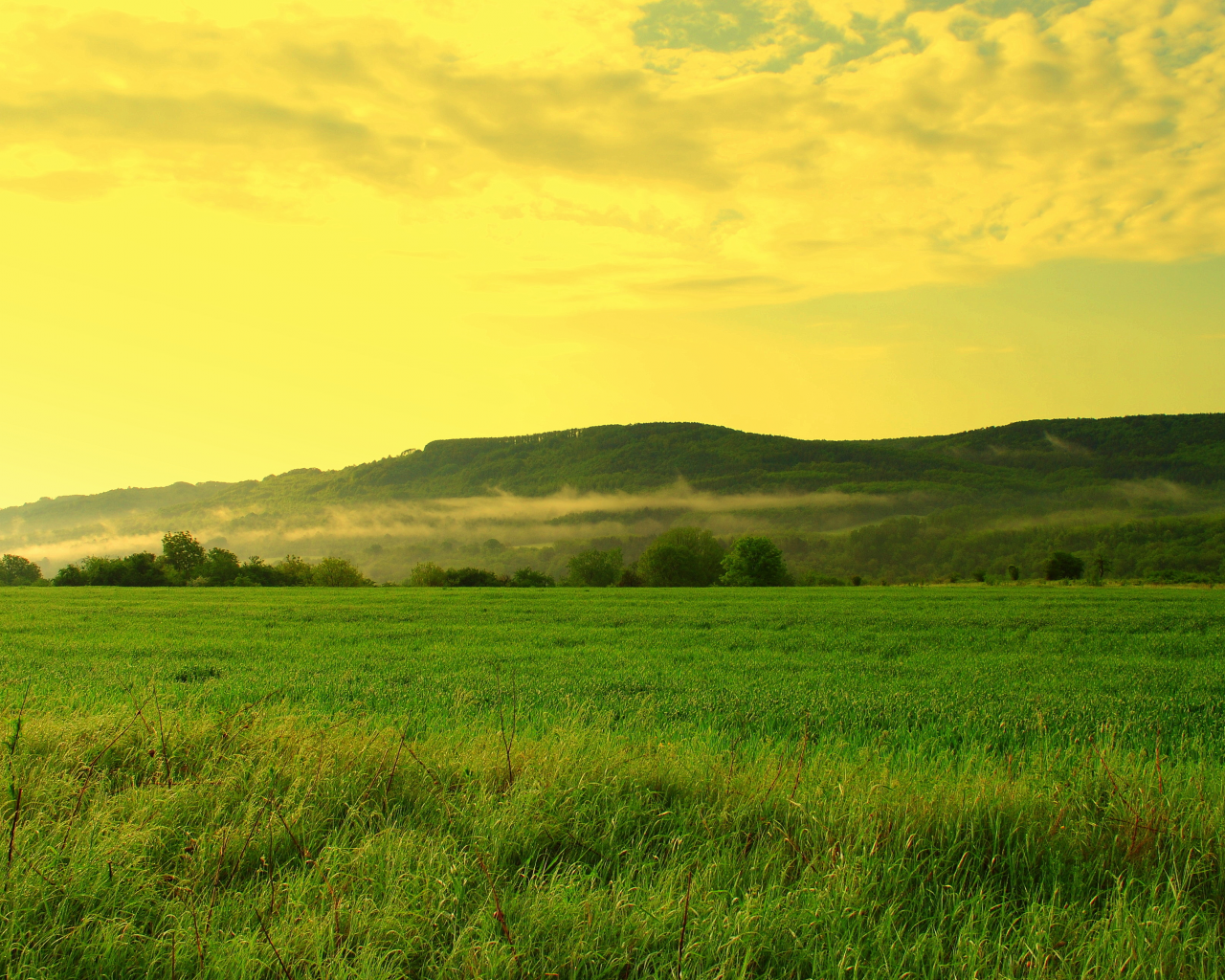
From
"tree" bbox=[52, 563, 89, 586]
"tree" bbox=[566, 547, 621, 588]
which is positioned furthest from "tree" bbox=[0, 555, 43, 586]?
"tree" bbox=[566, 547, 621, 588]

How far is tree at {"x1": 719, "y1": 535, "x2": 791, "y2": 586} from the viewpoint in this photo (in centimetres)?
8894

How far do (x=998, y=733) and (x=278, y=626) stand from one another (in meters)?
20.0

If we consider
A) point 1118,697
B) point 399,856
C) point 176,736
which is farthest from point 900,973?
point 1118,697

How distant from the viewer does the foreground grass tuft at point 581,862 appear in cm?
289

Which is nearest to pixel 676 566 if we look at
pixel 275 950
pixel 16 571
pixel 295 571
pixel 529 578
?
pixel 529 578

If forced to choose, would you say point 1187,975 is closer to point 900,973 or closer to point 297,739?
point 900,973

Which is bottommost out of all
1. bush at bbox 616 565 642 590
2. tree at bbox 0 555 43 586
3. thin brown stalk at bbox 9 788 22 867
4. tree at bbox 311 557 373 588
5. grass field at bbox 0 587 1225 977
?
bush at bbox 616 565 642 590

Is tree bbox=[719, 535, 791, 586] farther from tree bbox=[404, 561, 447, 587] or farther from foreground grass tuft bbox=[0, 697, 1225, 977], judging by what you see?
foreground grass tuft bbox=[0, 697, 1225, 977]

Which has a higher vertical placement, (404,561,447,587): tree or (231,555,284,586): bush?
(231,555,284,586): bush

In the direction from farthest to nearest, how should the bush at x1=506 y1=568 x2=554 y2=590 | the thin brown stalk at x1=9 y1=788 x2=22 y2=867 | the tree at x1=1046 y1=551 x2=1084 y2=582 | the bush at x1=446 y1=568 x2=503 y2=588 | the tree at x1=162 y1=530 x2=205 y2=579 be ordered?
1. the tree at x1=1046 y1=551 x2=1084 y2=582
2. the bush at x1=506 y1=568 x2=554 y2=590
3. the bush at x1=446 y1=568 x2=503 y2=588
4. the tree at x1=162 y1=530 x2=205 y2=579
5. the thin brown stalk at x1=9 y1=788 x2=22 y2=867

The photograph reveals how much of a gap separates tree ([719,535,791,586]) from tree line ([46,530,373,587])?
5180cm

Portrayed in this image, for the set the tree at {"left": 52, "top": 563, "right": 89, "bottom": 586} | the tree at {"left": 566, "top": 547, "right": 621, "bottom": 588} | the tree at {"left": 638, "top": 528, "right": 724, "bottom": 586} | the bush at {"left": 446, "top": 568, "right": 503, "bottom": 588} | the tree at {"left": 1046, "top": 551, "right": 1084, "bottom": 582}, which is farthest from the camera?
the tree at {"left": 566, "top": 547, "right": 621, "bottom": 588}

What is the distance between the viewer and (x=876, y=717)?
8070 millimetres

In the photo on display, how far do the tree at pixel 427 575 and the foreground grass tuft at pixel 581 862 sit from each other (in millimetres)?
88498
